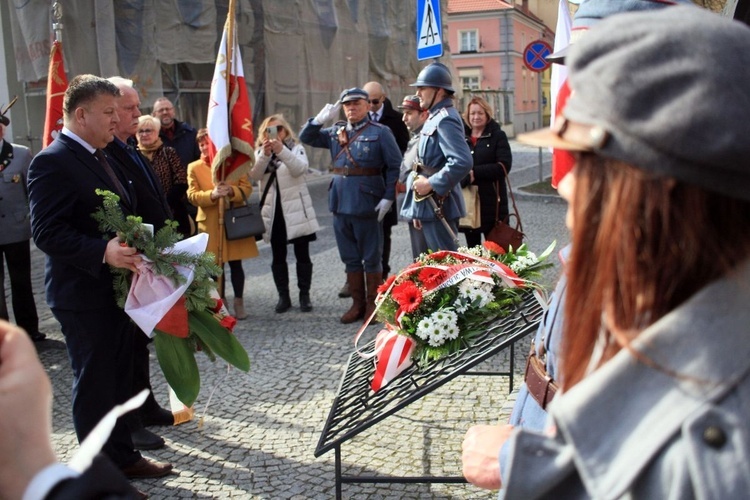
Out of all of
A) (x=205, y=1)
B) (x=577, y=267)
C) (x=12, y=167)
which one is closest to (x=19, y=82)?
(x=205, y=1)

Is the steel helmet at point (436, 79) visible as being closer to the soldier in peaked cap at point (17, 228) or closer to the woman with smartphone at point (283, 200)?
the woman with smartphone at point (283, 200)

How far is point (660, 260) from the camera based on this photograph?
1.02 metres

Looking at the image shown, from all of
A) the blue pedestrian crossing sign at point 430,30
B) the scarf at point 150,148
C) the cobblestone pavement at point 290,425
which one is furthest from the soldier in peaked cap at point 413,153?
the scarf at point 150,148

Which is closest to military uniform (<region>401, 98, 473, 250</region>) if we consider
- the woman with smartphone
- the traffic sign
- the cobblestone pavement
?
the cobblestone pavement

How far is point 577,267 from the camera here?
110 centimetres

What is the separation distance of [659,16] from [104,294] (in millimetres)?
3068

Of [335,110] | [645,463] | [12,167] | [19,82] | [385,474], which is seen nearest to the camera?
[645,463]

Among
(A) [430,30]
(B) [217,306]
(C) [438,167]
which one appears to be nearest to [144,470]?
(B) [217,306]

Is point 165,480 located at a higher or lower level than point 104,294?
lower

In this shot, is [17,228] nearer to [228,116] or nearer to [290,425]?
[228,116]

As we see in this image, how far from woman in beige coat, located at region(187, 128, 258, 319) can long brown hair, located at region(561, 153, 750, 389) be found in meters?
5.43

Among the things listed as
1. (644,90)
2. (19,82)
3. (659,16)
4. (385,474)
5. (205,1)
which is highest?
(205,1)

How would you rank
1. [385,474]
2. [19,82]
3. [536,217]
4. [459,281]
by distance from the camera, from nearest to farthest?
[459,281] < [385,474] < [19,82] < [536,217]

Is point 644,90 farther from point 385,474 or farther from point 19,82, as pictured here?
point 19,82
